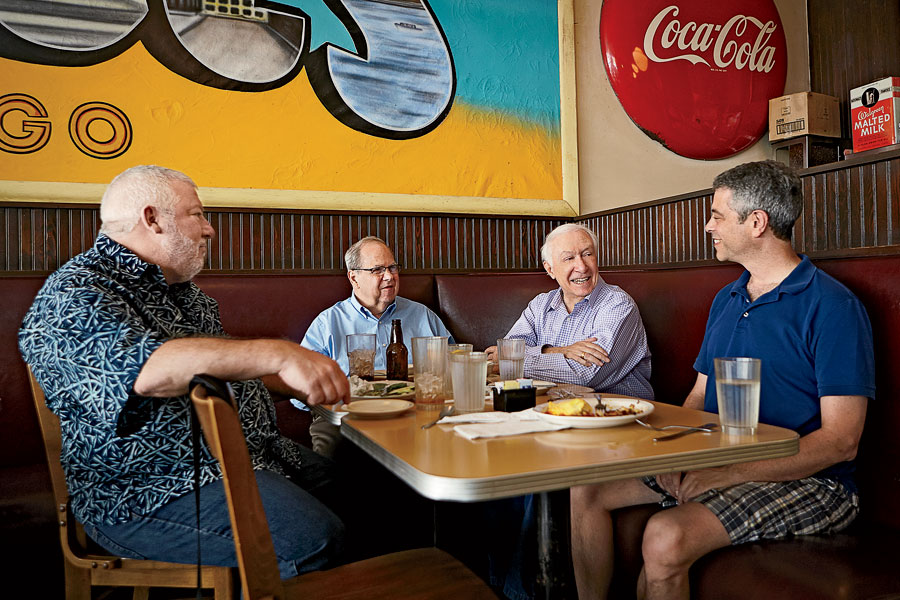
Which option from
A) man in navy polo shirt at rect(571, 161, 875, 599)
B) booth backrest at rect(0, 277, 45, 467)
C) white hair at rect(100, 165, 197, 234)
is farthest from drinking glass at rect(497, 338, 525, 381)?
booth backrest at rect(0, 277, 45, 467)

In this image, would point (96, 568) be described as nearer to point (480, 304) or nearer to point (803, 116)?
point (480, 304)

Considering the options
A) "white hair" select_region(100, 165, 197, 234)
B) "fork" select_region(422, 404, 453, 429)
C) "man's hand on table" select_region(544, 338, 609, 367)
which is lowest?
"fork" select_region(422, 404, 453, 429)

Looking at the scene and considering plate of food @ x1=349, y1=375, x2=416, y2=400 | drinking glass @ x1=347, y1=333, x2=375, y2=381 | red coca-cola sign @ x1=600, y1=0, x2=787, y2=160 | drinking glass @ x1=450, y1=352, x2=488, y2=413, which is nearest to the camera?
drinking glass @ x1=450, y1=352, x2=488, y2=413

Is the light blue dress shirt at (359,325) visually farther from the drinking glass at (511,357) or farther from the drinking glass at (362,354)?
the drinking glass at (511,357)

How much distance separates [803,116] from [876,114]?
0.52 m

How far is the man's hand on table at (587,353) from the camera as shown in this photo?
205cm

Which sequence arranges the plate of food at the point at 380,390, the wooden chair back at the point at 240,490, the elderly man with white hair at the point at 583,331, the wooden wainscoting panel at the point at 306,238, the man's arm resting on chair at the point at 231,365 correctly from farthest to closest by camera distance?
the wooden wainscoting panel at the point at 306,238, the elderly man with white hair at the point at 583,331, the plate of food at the point at 380,390, the man's arm resting on chair at the point at 231,365, the wooden chair back at the point at 240,490

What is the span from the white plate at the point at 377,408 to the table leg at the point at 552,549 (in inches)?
13.8

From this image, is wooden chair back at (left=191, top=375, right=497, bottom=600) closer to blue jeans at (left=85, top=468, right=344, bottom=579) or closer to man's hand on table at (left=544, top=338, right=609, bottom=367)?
blue jeans at (left=85, top=468, right=344, bottom=579)

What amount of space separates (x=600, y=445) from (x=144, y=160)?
2.48 meters

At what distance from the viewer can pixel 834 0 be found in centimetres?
457

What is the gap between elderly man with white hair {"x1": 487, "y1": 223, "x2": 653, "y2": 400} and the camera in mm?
2148

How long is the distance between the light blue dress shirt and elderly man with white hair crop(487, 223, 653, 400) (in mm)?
442

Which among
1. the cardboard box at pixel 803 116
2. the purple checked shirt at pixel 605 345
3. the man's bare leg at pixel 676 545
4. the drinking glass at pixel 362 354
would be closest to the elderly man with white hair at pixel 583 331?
the purple checked shirt at pixel 605 345
